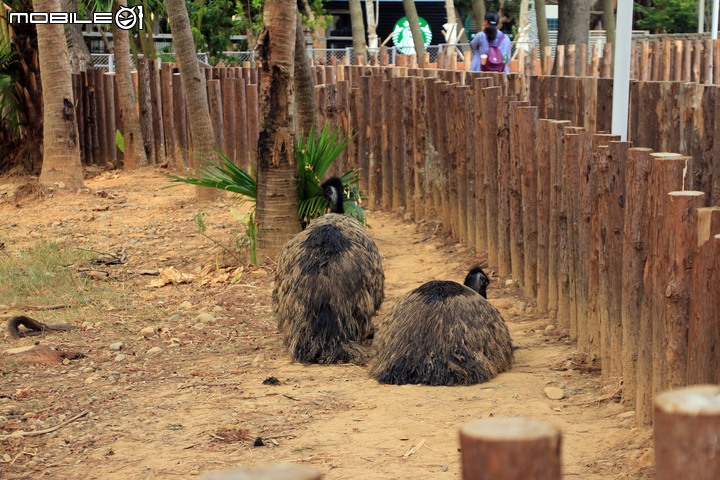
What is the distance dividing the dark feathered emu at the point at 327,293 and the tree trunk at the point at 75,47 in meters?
11.9

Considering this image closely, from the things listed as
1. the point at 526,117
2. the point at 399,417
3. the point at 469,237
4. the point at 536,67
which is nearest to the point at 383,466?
the point at 399,417

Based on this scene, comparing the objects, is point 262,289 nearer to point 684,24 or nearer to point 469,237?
point 469,237

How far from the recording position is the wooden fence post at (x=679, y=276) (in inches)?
172

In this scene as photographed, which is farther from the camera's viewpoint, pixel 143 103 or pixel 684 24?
pixel 684 24

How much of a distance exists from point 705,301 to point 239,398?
268 cm

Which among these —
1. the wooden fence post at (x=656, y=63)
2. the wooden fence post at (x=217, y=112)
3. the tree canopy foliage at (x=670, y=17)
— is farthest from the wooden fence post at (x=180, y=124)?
the tree canopy foliage at (x=670, y=17)

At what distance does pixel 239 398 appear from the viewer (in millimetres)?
5840

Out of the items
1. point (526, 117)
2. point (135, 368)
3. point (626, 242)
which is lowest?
point (135, 368)

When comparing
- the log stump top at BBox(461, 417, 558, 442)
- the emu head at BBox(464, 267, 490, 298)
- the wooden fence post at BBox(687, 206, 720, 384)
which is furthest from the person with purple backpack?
the log stump top at BBox(461, 417, 558, 442)

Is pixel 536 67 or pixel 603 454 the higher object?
pixel 536 67

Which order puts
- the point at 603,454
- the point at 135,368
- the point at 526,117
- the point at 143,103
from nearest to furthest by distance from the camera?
1. the point at 603,454
2. the point at 135,368
3. the point at 526,117
4. the point at 143,103

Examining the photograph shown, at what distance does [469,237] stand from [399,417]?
13.7 feet

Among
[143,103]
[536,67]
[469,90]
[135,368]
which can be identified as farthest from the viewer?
[536,67]

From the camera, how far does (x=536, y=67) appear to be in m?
18.1
